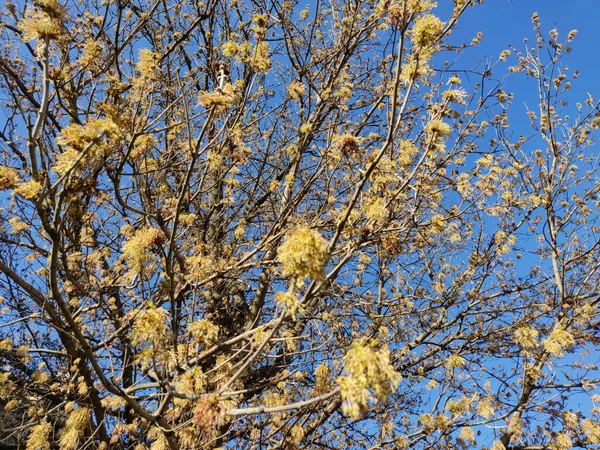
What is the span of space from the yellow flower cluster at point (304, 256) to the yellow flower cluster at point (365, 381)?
1.33 feet

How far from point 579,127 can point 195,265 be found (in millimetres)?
6171

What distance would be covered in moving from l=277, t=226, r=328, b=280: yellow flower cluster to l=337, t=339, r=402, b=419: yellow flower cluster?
405mm

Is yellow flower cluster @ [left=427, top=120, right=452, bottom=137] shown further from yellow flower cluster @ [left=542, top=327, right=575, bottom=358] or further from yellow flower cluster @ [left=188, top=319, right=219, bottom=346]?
yellow flower cluster @ [left=542, top=327, right=575, bottom=358]

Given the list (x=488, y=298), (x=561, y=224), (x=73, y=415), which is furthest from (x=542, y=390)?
(x=73, y=415)

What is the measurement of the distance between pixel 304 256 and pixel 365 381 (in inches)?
22.9

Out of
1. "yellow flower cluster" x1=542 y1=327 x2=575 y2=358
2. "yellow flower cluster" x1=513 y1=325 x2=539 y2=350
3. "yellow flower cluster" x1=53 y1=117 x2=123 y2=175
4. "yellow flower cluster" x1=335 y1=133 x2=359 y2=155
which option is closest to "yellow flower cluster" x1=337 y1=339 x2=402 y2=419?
"yellow flower cluster" x1=335 y1=133 x2=359 y2=155

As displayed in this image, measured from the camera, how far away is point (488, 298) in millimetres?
6527

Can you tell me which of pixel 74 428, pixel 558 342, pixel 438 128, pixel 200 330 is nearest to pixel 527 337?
pixel 558 342

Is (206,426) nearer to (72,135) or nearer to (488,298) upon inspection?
(72,135)

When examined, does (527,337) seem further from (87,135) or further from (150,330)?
(87,135)

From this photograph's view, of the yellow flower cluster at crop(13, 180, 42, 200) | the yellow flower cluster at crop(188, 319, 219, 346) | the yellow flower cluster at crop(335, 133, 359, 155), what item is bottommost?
the yellow flower cluster at crop(188, 319, 219, 346)

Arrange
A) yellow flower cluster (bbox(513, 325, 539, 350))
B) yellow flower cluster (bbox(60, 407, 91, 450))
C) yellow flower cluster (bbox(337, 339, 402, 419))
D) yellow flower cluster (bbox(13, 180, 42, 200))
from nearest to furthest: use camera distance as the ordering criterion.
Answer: yellow flower cluster (bbox(337, 339, 402, 419))
yellow flower cluster (bbox(13, 180, 42, 200))
yellow flower cluster (bbox(60, 407, 91, 450))
yellow flower cluster (bbox(513, 325, 539, 350))

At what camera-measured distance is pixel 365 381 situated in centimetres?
171

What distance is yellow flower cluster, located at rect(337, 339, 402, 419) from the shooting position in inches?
66.6
